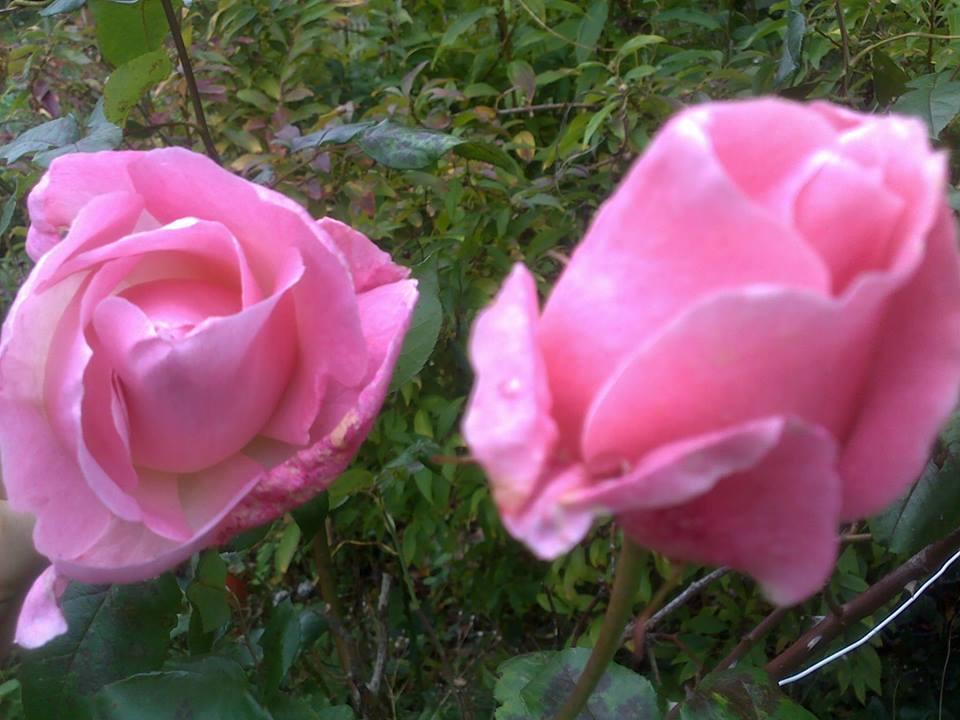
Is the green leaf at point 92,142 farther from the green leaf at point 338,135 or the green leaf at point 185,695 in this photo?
the green leaf at point 185,695

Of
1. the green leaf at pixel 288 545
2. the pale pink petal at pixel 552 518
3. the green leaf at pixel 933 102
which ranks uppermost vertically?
the pale pink petal at pixel 552 518

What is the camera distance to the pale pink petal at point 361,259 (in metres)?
0.51

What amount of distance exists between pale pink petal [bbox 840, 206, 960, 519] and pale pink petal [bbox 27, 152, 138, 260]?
37 cm

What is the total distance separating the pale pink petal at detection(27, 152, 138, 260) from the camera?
48 centimetres

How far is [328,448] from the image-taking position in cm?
47

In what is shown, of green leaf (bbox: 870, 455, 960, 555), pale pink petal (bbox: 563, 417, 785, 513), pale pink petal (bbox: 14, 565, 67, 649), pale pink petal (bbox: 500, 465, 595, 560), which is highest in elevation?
pale pink petal (bbox: 563, 417, 785, 513)

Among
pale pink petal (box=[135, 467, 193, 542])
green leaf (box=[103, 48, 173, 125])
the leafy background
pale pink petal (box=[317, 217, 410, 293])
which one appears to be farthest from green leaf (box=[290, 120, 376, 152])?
pale pink petal (box=[135, 467, 193, 542])

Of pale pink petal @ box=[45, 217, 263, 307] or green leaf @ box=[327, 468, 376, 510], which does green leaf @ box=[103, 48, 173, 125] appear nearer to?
pale pink petal @ box=[45, 217, 263, 307]

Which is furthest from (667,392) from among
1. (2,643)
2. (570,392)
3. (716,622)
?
(716,622)

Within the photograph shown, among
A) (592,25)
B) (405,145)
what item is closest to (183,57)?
(405,145)

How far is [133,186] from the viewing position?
48 centimetres

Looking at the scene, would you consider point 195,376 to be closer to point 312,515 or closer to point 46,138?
point 312,515

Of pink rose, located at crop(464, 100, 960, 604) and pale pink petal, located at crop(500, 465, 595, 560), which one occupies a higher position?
pink rose, located at crop(464, 100, 960, 604)

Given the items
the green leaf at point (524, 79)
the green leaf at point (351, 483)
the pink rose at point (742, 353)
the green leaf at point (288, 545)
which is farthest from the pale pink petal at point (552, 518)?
the green leaf at point (524, 79)
